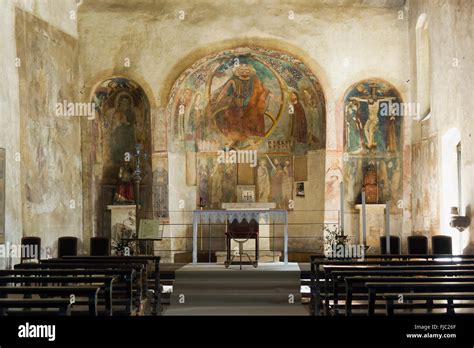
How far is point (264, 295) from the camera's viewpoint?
1360 cm

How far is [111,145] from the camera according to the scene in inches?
866

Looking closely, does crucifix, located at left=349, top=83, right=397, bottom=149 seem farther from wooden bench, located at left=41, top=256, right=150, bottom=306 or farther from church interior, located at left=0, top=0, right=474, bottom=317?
wooden bench, located at left=41, top=256, right=150, bottom=306

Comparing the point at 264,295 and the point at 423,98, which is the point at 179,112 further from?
the point at 264,295

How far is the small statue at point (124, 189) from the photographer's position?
21219 mm

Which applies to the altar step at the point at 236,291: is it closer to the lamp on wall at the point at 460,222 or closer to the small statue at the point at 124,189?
the lamp on wall at the point at 460,222

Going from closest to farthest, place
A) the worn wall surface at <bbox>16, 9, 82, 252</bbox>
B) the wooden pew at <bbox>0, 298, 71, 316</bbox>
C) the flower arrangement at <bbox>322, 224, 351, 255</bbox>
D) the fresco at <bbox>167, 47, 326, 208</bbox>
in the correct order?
the wooden pew at <bbox>0, 298, 71, 316</bbox>
the worn wall surface at <bbox>16, 9, 82, 252</bbox>
the flower arrangement at <bbox>322, 224, 351, 255</bbox>
the fresco at <bbox>167, 47, 326, 208</bbox>

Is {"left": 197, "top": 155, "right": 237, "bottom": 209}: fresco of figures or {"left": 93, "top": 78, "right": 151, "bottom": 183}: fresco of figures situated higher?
{"left": 93, "top": 78, "right": 151, "bottom": 183}: fresco of figures

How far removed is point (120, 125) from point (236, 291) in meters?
9.71

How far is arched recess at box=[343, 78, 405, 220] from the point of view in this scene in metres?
21.2

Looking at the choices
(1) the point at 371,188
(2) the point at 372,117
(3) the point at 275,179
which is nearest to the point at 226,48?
(3) the point at 275,179

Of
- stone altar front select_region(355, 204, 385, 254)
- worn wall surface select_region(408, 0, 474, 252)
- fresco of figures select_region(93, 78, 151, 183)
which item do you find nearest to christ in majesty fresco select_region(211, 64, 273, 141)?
fresco of figures select_region(93, 78, 151, 183)

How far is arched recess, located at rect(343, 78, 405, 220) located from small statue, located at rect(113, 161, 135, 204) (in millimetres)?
6430

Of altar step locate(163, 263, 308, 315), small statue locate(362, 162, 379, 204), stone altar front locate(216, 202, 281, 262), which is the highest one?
small statue locate(362, 162, 379, 204)

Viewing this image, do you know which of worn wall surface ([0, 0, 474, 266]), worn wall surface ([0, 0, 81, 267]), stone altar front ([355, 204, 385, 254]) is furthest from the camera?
stone altar front ([355, 204, 385, 254])
